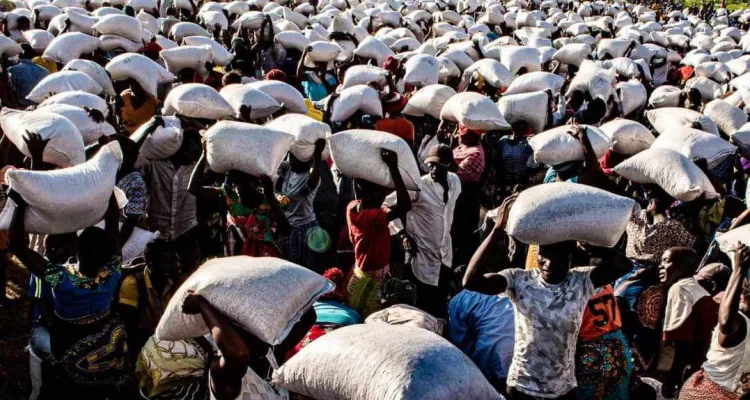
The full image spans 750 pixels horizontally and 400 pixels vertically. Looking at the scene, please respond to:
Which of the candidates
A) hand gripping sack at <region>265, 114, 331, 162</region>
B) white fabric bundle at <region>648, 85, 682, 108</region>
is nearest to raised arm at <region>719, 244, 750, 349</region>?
hand gripping sack at <region>265, 114, 331, 162</region>

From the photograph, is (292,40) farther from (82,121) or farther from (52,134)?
(52,134)

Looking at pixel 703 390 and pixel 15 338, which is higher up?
pixel 703 390

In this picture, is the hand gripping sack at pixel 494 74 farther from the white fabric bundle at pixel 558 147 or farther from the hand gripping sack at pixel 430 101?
the white fabric bundle at pixel 558 147

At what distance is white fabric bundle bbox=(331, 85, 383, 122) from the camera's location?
6230 mm

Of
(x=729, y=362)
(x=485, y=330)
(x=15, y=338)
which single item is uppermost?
(x=729, y=362)

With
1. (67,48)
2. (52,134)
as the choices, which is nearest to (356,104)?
(52,134)

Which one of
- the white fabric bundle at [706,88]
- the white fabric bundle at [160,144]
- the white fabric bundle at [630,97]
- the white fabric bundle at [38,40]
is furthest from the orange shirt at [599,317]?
the white fabric bundle at [38,40]

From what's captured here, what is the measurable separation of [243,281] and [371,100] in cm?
410

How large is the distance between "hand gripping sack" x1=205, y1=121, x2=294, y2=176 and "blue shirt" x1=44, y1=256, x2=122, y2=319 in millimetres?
1097

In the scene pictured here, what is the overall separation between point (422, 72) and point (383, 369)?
21.0 ft

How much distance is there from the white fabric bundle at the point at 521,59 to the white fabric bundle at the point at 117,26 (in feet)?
16.4

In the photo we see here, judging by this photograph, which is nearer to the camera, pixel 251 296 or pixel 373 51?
pixel 251 296

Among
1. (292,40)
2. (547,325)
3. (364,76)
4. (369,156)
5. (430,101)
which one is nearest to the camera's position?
(547,325)

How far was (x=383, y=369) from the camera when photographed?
2.05 meters
